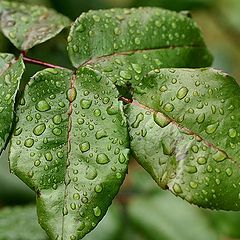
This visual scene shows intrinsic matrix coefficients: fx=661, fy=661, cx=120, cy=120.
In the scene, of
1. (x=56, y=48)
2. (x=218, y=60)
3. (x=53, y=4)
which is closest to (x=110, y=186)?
(x=56, y=48)

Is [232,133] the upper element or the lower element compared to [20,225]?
upper

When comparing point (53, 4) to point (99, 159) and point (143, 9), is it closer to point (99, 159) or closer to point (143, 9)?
point (143, 9)

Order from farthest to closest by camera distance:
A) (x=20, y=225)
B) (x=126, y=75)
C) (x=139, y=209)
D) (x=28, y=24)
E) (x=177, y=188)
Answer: (x=139, y=209) < (x=20, y=225) < (x=28, y=24) < (x=126, y=75) < (x=177, y=188)

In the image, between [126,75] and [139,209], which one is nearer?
[126,75]

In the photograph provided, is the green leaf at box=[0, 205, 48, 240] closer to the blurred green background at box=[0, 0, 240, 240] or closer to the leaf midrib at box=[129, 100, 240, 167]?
the blurred green background at box=[0, 0, 240, 240]

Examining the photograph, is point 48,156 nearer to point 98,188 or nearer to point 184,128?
point 98,188

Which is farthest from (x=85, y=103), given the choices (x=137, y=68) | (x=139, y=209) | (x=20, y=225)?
(x=139, y=209)

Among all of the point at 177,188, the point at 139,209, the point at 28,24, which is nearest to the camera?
the point at 177,188
